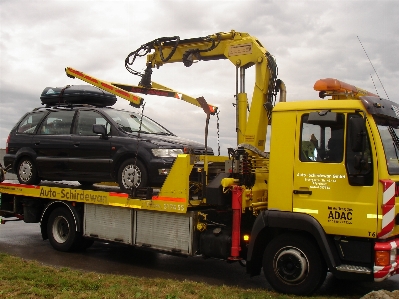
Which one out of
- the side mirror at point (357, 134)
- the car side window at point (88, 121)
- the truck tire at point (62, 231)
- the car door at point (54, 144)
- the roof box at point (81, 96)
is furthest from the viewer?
the roof box at point (81, 96)

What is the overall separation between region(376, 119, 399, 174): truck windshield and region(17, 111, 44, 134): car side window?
267 inches

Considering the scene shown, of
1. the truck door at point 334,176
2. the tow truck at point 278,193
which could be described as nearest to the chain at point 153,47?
the tow truck at point 278,193

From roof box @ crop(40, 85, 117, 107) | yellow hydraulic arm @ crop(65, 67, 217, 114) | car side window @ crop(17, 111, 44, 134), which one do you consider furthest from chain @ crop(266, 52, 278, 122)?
car side window @ crop(17, 111, 44, 134)

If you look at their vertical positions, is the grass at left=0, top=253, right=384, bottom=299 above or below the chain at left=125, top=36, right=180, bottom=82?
below

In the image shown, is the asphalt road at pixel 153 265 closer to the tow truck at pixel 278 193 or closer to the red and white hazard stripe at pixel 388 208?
the tow truck at pixel 278 193

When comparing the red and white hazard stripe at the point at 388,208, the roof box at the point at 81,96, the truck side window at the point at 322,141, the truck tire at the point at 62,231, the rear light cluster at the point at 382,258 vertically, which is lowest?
the truck tire at the point at 62,231

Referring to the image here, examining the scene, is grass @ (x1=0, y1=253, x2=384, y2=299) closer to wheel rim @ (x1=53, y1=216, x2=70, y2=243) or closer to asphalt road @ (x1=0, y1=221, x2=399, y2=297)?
asphalt road @ (x1=0, y1=221, x2=399, y2=297)

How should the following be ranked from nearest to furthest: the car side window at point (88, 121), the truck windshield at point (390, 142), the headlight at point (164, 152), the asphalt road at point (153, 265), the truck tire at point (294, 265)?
the truck windshield at point (390, 142) → the truck tire at point (294, 265) → the asphalt road at point (153, 265) → the headlight at point (164, 152) → the car side window at point (88, 121)

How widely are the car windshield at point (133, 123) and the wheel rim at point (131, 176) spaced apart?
29.3 inches

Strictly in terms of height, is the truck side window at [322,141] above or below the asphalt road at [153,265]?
above

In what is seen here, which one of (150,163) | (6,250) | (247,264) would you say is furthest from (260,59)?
(6,250)

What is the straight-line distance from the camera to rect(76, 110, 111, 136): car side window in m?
9.12

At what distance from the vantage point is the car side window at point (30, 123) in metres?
10.1

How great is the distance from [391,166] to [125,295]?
3.56 metres
